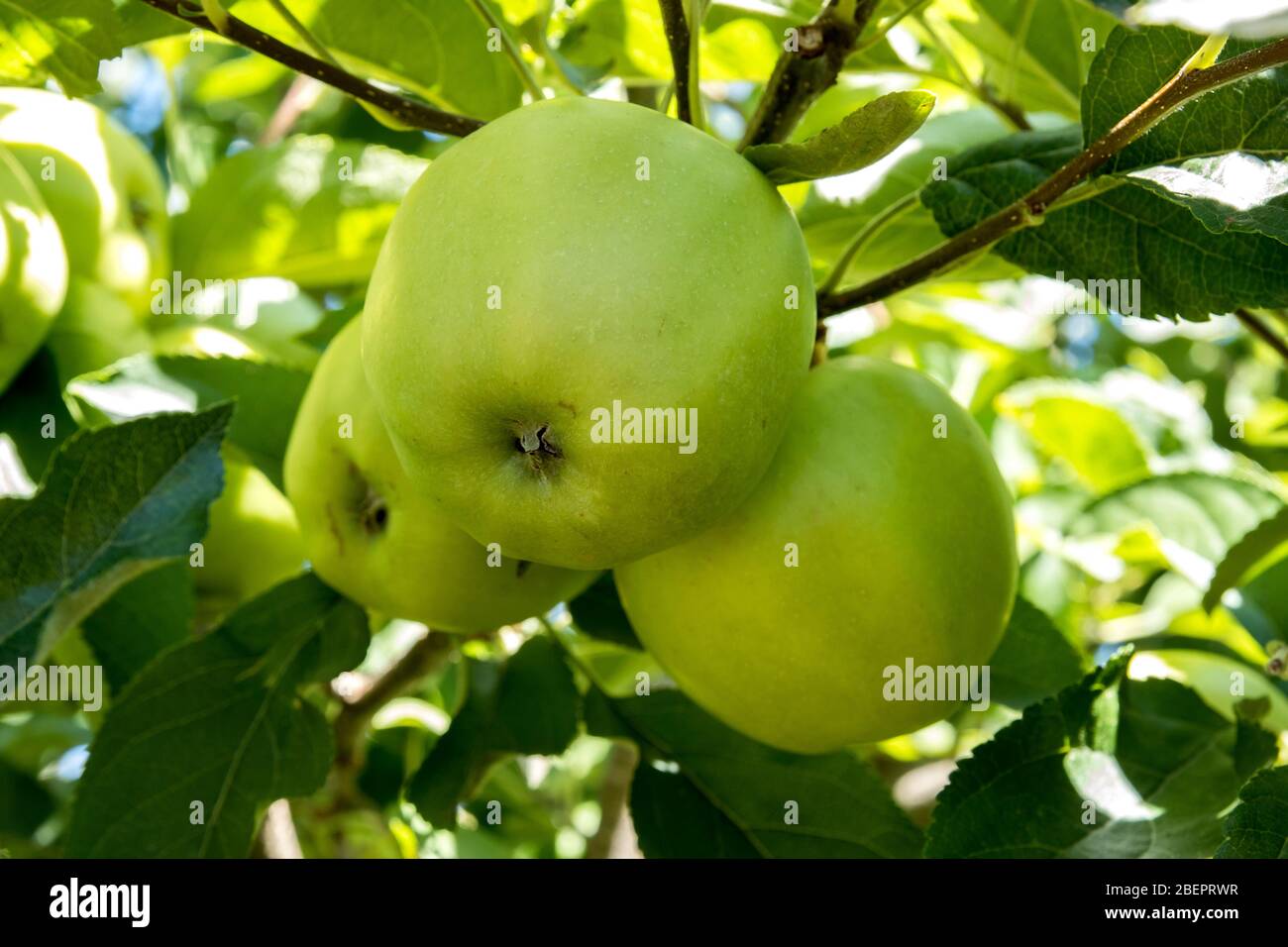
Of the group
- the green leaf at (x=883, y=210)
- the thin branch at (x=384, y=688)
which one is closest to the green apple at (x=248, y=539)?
the thin branch at (x=384, y=688)

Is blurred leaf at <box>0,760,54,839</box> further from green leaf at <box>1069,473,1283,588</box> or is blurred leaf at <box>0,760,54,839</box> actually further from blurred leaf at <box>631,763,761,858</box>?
green leaf at <box>1069,473,1283,588</box>

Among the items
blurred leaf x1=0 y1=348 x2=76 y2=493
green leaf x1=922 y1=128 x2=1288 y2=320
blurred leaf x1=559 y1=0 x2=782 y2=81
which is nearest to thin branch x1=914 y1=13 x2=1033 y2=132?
blurred leaf x1=559 y1=0 x2=782 y2=81

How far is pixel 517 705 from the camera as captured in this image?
4.99ft

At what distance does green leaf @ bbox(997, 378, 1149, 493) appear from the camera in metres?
2.06

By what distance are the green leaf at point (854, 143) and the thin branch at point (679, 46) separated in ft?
0.42

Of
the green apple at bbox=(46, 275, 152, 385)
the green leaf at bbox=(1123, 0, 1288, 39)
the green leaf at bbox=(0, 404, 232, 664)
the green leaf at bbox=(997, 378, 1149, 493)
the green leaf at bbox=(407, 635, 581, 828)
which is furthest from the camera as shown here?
the green leaf at bbox=(997, 378, 1149, 493)

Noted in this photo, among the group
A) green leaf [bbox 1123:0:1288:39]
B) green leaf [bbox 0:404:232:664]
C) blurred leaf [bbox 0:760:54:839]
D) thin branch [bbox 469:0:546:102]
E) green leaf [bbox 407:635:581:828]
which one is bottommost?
blurred leaf [bbox 0:760:54:839]

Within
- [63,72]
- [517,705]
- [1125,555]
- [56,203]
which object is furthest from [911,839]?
[56,203]

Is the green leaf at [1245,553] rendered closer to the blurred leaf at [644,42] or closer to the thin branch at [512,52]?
the blurred leaf at [644,42]

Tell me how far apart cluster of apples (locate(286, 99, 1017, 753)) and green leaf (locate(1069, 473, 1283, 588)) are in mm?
677

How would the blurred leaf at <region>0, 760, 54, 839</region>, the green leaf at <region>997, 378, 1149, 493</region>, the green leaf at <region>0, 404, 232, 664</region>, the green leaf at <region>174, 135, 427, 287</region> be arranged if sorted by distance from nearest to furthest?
the green leaf at <region>0, 404, 232, 664</region> < the green leaf at <region>174, 135, 427, 287</region> < the green leaf at <region>997, 378, 1149, 493</region> < the blurred leaf at <region>0, 760, 54, 839</region>

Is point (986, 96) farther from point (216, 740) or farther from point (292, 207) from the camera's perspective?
point (216, 740)

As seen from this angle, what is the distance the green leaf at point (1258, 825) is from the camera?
3.21 ft
